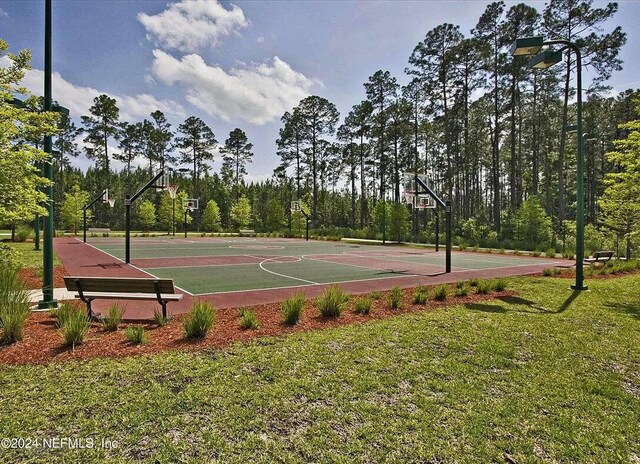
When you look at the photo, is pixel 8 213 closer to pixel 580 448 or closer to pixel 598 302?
pixel 580 448

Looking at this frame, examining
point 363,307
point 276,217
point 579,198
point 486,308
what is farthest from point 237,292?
point 276,217

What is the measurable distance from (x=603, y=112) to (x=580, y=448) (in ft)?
181

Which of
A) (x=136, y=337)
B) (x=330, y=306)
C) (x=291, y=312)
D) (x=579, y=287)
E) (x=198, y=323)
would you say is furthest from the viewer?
(x=579, y=287)

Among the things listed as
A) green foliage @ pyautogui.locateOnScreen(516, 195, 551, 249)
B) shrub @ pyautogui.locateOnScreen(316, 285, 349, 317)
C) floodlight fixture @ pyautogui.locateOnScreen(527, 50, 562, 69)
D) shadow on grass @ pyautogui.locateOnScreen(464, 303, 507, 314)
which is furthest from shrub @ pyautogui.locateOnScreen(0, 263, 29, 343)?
green foliage @ pyautogui.locateOnScreen(516, 195, 551, 249)

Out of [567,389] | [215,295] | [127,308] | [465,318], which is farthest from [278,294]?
[567,389]

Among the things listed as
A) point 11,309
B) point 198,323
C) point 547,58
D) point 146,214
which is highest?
point 547,58

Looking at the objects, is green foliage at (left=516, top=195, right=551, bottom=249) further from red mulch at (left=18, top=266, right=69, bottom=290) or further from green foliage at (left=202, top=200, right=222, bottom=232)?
green foliage at (left=202, top=200, right=222, bottom=232)

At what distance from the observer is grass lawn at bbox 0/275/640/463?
3051 mm

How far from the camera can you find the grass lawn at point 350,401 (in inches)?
120

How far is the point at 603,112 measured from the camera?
147ft

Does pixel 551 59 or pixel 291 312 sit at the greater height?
pixel 551 59

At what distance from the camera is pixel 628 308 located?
8.68 metres

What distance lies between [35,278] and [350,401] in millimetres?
12119

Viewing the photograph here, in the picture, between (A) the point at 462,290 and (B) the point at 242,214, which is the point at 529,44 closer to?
(A) the point at 462,290
